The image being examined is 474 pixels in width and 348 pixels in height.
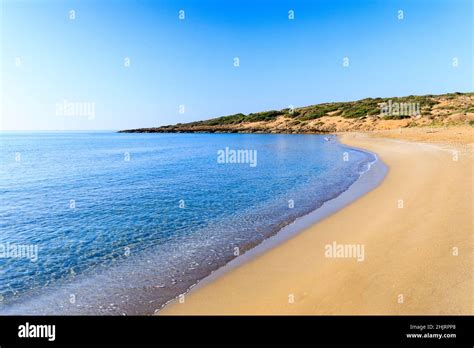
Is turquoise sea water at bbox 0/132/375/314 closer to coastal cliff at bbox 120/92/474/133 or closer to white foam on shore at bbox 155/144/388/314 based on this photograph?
white foam on shore at bbox 155/144/388/314

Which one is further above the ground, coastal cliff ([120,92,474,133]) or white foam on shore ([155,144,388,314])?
coastal cliff ([120,92,474,133])

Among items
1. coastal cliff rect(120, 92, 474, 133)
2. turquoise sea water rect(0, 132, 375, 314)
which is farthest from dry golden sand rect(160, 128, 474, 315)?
coastal cliff rect(120, 92, 474, 133)

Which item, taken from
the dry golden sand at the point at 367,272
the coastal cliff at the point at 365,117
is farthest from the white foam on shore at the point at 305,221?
the coastal cliff at the point at 365,117

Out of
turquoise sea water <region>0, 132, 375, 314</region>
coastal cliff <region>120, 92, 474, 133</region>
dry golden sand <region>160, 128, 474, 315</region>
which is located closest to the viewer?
dry golden sand <region>160, 128, 474, 315</region>

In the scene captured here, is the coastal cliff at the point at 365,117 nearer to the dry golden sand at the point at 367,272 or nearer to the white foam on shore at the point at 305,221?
the white foam on shore at the point at 305,221

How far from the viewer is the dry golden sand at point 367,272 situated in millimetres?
6410

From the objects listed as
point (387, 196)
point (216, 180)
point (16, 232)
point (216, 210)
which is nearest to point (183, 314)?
point (216, 210)

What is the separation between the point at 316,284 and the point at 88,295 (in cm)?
551

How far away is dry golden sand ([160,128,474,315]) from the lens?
6410mm

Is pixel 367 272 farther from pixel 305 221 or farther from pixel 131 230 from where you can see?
pixel 131 230

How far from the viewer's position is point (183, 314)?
673cm

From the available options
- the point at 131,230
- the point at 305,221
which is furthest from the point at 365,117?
the point at 131,230
